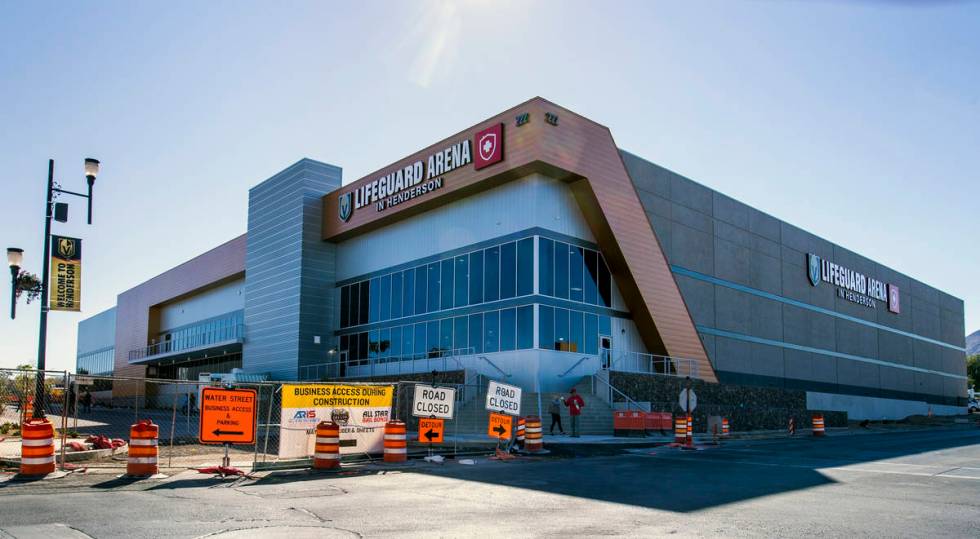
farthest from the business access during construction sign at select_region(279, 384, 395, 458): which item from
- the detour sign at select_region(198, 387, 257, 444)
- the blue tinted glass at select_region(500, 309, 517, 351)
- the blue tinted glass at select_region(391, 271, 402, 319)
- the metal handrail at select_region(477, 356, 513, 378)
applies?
the blue tinted glass at select_region(391, 271, 402, 319)

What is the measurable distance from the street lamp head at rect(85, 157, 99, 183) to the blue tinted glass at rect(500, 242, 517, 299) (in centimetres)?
1892

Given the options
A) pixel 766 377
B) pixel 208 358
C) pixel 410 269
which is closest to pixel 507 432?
pixel 410 269

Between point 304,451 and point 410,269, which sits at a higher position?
point 410,269

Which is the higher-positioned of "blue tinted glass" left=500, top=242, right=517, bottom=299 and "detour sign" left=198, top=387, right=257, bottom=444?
"blue tinted glass" left=500, top=242, right=517, bottom=299

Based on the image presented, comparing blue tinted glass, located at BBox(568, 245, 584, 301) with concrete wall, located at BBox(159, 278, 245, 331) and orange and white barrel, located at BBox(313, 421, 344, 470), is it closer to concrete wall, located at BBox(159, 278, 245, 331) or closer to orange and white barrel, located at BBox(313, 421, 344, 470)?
orange and white barrel, located at BBox(313, 421, 344, 470)

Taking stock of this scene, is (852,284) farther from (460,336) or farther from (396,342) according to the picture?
(396,342)

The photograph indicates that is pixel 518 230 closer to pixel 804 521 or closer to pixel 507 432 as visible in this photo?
pixel 507 432

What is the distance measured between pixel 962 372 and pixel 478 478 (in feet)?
269

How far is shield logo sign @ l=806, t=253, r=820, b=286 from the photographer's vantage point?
54.9 meters

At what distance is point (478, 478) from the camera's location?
15414mm

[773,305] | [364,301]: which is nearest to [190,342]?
[364,301]

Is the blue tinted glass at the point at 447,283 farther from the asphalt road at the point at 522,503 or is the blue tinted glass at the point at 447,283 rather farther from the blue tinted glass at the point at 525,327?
the asphalt road at the point at 522,503

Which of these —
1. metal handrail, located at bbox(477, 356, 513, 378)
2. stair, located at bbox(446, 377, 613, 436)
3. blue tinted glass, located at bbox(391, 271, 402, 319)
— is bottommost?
stair, located at bbox(446, 377, 613, 436)

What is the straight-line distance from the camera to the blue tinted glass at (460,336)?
39000 millimetres
